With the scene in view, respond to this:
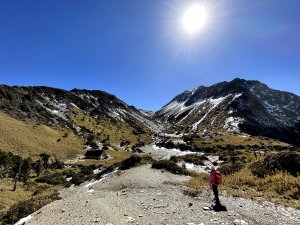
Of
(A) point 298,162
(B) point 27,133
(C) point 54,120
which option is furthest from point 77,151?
(A) point 298,162

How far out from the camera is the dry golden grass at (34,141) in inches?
3562

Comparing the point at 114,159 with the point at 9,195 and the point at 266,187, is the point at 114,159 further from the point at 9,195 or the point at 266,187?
the point at 266,187

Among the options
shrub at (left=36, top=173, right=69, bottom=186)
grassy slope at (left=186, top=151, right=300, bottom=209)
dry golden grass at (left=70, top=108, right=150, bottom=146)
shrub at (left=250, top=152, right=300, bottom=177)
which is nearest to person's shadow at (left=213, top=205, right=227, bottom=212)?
grassy slope at (left=186, top=151, right=300, bottom=209)

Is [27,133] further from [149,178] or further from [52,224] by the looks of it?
[52,224]

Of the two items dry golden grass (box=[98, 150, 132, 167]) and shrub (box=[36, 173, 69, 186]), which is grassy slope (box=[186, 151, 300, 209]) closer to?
shrub (box=[36, 173, 69, 186])

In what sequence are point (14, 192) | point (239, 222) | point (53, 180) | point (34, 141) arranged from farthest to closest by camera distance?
point (34, 141)
point (53, 180)
point (14, 192)
point (239, 222)

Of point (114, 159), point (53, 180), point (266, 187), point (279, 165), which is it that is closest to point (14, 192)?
point (53, 180)

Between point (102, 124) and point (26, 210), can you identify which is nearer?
point (26, 210)

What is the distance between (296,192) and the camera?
21719 millimetres

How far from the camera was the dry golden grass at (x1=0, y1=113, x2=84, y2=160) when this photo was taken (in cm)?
9047

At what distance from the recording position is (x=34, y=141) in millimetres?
102750

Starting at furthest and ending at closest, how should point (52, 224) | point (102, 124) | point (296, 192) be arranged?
point (102, 124), point (296, 192), point (52, 224)

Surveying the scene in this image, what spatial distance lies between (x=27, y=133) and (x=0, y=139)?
17406 mm

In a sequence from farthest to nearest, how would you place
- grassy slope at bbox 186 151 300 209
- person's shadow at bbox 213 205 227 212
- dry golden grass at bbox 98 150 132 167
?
dry golden grass at bbox 98 150 132 167, grassy slope at bbox 186 151 300 209, person's shadow at bbox 213 205 227 212
